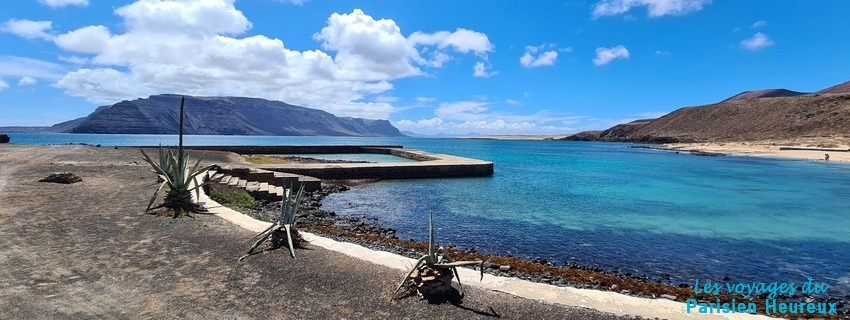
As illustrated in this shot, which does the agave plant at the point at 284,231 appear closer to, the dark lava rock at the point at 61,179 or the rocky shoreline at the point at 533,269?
the rocky shoreline at the point at 533,269

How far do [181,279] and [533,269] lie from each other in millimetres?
5667

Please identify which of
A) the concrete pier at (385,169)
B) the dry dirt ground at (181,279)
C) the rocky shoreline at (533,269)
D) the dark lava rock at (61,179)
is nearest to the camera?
the dry dirt ground at (181,279)

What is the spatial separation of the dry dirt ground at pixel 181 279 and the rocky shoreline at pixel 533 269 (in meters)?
2.80

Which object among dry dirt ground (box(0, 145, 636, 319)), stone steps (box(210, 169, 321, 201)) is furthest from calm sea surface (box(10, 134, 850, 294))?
dry dirt ground (box(0, 145, 636, 319))

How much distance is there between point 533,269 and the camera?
8.27 metres

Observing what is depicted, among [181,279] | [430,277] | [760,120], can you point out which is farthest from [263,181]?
[760,120]

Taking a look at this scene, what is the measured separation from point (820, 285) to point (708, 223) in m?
6.29

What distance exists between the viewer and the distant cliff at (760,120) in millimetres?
77188

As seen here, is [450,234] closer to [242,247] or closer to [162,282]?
[242,247]

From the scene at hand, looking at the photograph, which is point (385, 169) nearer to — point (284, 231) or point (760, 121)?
point (284, 231)

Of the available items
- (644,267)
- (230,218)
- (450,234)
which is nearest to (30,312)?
(230,218)

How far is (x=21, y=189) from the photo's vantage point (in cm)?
1080

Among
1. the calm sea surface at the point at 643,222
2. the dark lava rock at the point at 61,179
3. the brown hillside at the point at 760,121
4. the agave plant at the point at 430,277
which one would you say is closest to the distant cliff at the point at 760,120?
the brown hillside at the point at 760,121

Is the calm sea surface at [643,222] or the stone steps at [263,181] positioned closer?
the calm sea surface at [643,222]
